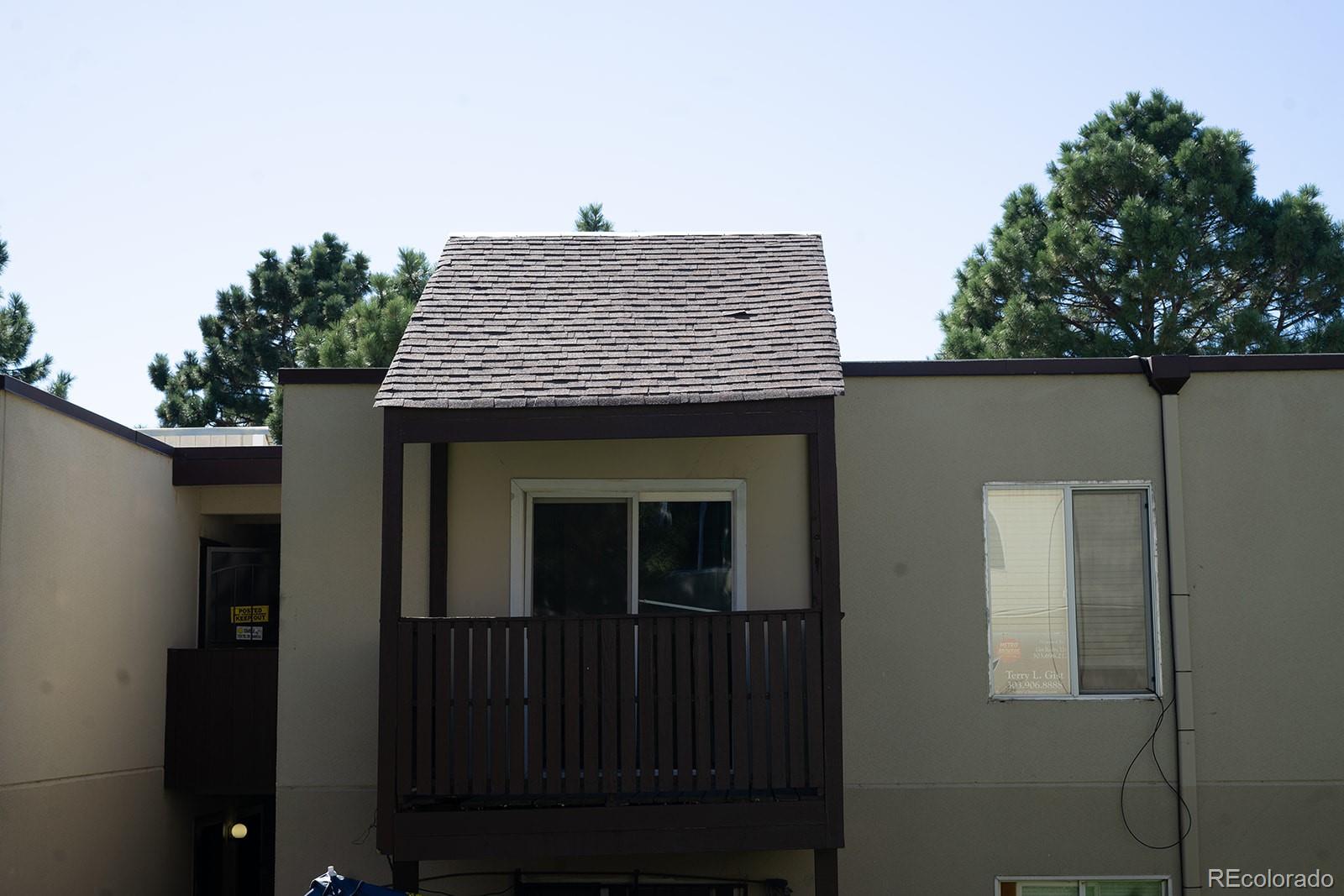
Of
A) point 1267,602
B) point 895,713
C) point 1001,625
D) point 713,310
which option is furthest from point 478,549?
point 1267,602

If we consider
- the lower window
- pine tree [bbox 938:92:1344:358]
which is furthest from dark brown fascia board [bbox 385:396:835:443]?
pine tree [bbox 938:92:1344:358]

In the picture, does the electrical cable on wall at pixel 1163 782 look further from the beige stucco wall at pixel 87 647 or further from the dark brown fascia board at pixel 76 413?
the dark brown fascia board at pixel 76 413

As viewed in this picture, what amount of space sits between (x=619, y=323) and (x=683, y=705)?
263 centimetres

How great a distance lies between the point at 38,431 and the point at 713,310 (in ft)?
17.0

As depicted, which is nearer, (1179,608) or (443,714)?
(443,714)

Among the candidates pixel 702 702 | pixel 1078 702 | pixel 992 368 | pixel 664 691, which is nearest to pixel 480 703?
pixel 664 691

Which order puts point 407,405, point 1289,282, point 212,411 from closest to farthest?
1. point 407,405
2. point 1289,282
3. point 212,411

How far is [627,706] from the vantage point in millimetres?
8250

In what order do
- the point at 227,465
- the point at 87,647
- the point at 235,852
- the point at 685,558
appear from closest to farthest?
1. the point at 685,558
2. the point at 87,647
3. the point at 227,465
4. the point at 235,852

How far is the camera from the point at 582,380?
8.41 metres

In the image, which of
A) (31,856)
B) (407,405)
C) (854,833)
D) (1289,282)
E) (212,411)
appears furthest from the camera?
(212,411)

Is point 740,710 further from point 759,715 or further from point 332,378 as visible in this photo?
point 332,378

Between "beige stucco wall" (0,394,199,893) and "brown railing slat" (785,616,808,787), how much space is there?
567 centimetres

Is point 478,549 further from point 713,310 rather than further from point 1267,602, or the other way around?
point 1267,602
